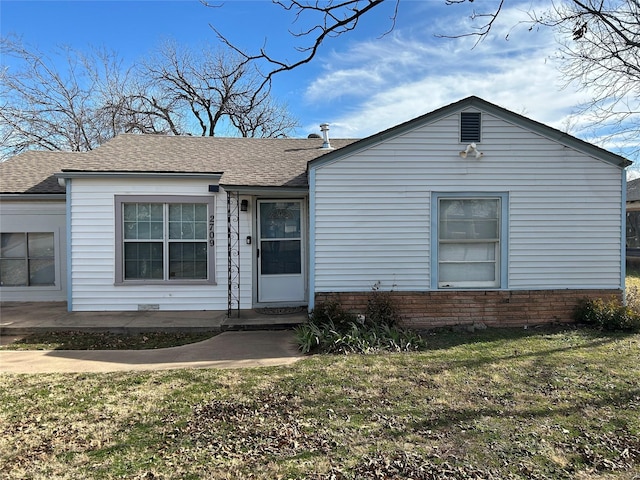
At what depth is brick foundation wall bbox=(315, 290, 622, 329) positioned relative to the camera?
7.39 m

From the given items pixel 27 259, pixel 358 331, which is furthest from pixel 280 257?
pixel 27 259

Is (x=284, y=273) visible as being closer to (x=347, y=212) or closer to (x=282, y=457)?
(x=347, y=212)

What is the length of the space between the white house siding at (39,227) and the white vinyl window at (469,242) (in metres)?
8.73

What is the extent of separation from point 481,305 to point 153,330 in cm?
607

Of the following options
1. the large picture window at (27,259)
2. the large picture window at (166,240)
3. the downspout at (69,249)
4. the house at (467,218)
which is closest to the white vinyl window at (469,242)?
the house at (467,218)

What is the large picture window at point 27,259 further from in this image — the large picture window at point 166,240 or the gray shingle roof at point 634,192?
the gray shingle roof at point 634,192

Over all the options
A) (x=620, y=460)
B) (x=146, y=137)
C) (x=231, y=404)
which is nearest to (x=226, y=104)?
(x=146, y=137)

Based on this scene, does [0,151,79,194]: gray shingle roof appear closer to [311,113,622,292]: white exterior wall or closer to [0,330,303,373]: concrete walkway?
[0,330,303,373]: concrete walkway

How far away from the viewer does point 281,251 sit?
8.79 meters

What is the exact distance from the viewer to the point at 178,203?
8.59 metres

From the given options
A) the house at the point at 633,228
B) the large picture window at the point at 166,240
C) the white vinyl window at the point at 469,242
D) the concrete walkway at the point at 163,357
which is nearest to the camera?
the concrete walkway at the point at 163,357

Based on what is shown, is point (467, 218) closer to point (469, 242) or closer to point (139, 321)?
point (469, 242)

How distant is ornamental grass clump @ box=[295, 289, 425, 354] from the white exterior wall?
0.42 meters

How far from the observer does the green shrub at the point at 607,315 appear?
7.12m
